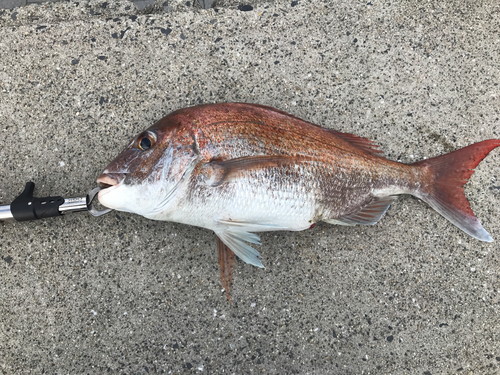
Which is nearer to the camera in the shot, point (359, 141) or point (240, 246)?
point (240, 246)

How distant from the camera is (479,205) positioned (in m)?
1.98

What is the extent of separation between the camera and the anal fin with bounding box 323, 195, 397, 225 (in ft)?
5.81

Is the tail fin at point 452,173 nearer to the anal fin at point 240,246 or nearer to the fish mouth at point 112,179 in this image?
the anal fin at point 240,246

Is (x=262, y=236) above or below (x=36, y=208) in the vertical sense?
below

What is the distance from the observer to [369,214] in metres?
1.79

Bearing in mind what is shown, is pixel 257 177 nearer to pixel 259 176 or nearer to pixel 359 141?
pixel 259 176

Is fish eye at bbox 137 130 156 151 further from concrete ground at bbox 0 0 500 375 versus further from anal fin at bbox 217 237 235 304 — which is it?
anal fin at bbox 217 237 235 304

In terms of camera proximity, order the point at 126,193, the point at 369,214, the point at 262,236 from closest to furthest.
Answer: the point at 126,193
the point at 369,214
the point at 262,236

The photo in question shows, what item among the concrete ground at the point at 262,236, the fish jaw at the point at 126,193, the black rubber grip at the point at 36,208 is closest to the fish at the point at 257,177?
the fish jaw at the point at 126,193

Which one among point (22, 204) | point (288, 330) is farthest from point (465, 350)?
point (22, 204)

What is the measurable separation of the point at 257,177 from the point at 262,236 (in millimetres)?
536

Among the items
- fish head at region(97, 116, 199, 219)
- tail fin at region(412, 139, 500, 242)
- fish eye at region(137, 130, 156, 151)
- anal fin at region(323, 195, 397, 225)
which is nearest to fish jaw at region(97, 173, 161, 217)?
fish head at region(97, 116, 199, 219)

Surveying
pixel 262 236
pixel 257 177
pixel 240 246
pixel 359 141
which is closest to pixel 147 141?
pixel 257 177

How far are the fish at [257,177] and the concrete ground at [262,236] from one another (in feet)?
0.73
